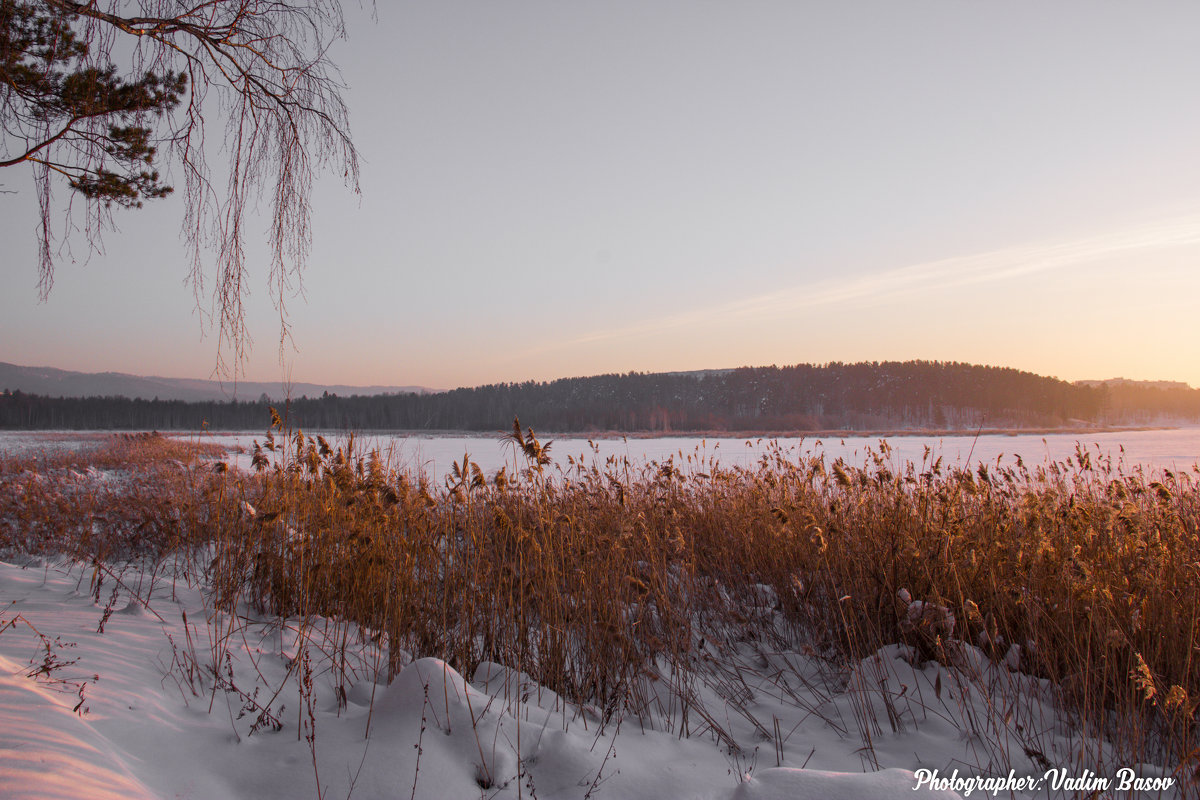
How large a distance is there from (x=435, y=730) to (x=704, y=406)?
275 ft

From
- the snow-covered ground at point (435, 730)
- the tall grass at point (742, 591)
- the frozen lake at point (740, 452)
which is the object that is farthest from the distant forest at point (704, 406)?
the snow-covered ground at point (435, 730)

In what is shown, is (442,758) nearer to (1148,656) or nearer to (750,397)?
(1148,656)

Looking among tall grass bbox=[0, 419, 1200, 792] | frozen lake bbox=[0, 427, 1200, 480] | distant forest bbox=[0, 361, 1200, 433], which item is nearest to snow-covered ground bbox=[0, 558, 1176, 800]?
tall grass bbox=[0, 419, 1200, 792]

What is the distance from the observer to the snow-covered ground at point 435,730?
168cm

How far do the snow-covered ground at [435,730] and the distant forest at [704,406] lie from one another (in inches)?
2678

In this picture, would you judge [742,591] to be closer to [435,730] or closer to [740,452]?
[435,730]

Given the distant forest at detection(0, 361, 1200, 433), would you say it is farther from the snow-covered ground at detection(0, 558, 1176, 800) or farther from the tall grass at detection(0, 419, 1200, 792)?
the snow-covered ground at detection(0, 558, 1176, 800)

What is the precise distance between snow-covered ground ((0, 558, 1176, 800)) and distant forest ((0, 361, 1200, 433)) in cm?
6802

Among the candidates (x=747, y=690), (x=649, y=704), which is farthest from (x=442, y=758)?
(x=747, y=690)

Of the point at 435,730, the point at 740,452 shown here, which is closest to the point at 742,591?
the point at 435,730

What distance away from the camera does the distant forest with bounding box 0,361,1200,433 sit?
77250mm

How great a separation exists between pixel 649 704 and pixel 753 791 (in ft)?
3.23

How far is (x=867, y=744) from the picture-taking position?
7.80ft

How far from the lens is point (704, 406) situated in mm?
84312
